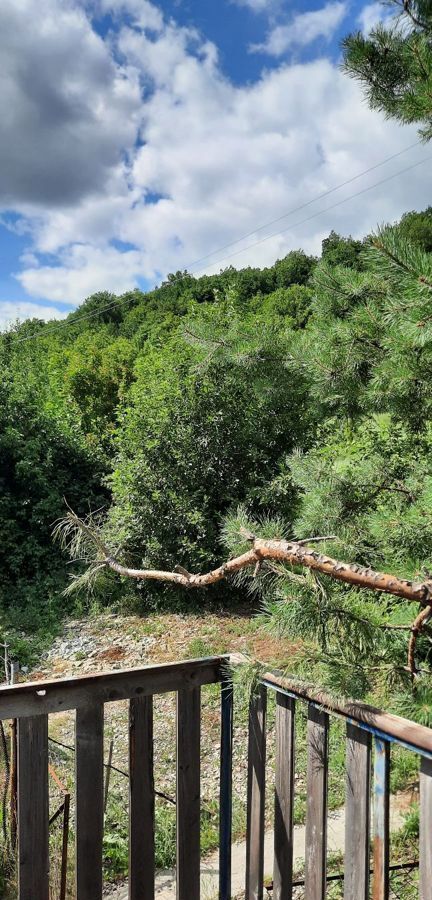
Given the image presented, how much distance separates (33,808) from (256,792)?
53cm

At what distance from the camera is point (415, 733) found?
0.97 m

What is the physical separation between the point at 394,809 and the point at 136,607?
13.6ft

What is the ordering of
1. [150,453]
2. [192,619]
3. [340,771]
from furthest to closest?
[150,453] → [192,619] → [340,771]

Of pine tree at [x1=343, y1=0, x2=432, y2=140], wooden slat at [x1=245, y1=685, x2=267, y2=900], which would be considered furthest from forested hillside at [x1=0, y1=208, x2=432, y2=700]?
pine tree at [x1=343, y1=0, x2=432, y2=140]

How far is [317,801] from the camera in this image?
1.20 m

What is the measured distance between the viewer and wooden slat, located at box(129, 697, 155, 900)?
51.2 inches

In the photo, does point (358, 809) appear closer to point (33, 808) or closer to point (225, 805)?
point (225, 805)

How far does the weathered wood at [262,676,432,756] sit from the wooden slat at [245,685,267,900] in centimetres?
10

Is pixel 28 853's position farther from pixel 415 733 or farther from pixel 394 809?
pixel 394 809

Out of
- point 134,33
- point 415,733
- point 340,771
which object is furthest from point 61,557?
point 415,733

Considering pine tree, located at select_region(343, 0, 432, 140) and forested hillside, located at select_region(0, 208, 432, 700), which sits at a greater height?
pine tree, located at select_region(343, 0, 432, 140)

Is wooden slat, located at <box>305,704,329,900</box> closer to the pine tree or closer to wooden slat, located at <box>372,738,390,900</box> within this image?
wooden slat, located at <box>372,738,390,900</box>

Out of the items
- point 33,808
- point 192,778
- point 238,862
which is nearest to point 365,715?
point 192,778

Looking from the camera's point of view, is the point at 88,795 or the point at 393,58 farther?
the point at 393,58
